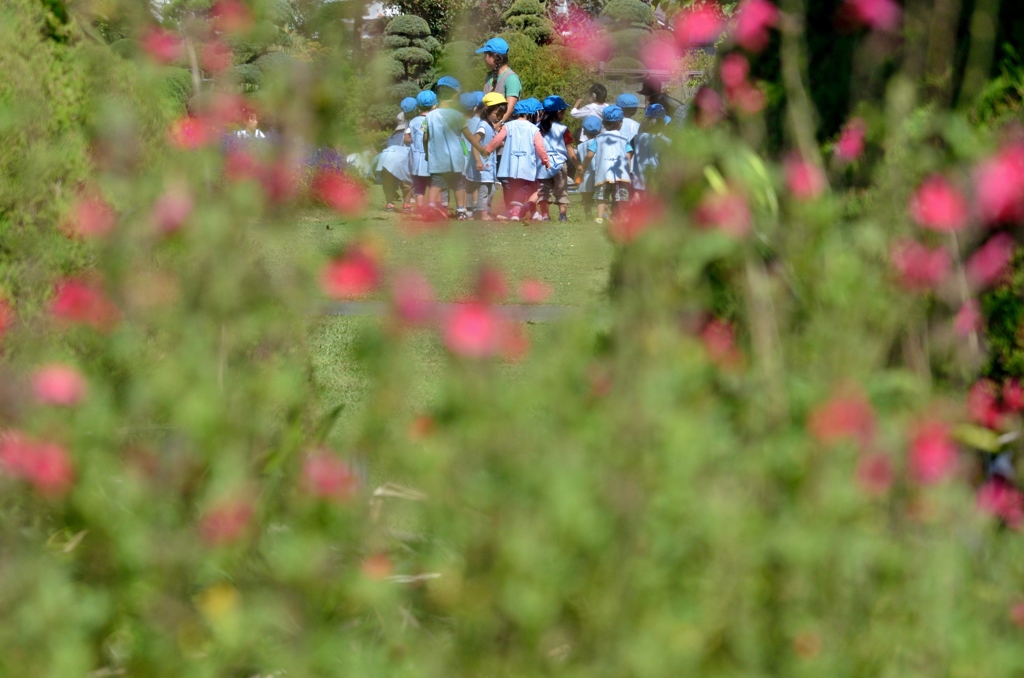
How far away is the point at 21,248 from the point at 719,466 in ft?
4.97

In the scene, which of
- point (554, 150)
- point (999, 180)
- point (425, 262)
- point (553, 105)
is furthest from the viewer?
point (553, 105)

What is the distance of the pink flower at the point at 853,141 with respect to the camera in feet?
7.84

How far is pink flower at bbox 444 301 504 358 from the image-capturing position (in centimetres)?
173

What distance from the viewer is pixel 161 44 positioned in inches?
84.2

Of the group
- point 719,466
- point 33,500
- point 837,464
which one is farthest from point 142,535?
point 837,464

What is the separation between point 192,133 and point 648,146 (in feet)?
2.74

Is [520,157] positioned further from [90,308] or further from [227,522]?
[227,522]

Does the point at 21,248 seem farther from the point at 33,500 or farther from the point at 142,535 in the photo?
the point at 142,535

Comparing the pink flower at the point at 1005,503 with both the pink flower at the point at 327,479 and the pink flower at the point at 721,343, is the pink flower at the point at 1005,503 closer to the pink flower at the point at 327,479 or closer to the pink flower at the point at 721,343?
the pink flower at the point at 721,343

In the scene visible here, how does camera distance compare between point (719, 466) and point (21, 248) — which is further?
point (21, 248)

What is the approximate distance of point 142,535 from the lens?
1751 millimetres

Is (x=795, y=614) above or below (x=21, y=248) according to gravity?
below

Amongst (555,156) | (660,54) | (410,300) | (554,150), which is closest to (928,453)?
(410,300)

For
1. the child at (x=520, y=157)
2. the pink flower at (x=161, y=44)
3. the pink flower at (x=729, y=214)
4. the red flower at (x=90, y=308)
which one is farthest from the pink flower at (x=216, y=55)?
the child at (x=520, y=157)
